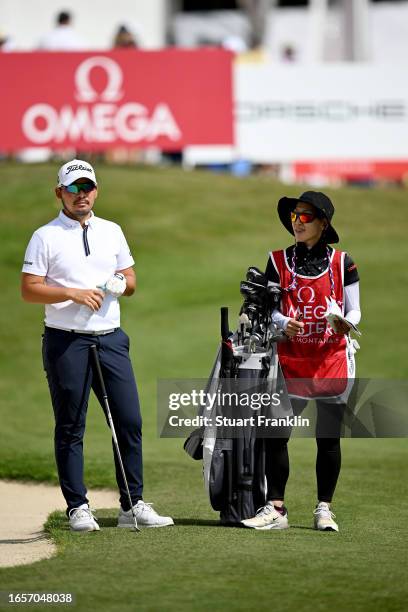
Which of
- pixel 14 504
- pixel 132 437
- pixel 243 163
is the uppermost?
pixel 243 163

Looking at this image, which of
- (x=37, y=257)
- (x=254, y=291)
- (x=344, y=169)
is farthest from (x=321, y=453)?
(x=344, y=169)

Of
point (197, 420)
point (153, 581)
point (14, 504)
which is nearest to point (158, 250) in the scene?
point (14, 504)

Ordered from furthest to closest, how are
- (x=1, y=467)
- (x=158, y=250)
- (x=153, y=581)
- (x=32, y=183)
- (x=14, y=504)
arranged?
(x=32, y=183) → (x=158, y=250) → (x=1, y=467) → (x=14, y=504) → (x=153, y=581)

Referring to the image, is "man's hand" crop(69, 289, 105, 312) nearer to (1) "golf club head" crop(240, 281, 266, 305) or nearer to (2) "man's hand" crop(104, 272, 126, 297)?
(2) "man's hand" crop(104, 272, 126, 297)

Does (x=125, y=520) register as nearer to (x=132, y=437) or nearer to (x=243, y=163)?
(x=132, y=437)

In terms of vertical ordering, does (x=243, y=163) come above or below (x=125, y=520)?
above

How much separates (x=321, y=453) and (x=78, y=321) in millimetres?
1697

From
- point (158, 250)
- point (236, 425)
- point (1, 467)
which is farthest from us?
point (158, 250)

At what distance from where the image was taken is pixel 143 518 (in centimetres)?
827

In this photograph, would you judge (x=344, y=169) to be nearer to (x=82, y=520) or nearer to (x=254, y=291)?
(x=254, y=291)

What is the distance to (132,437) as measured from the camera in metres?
8.30

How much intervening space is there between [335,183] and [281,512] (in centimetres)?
1635

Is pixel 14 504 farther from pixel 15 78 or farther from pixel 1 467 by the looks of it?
pixel 15 78

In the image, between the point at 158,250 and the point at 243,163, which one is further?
the point at 243,163
